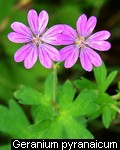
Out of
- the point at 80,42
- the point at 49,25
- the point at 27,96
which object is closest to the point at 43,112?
the point at 27,96

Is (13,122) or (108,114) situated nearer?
(108,114)

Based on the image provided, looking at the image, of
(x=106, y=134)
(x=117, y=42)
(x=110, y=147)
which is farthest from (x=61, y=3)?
(x=110, y=147)

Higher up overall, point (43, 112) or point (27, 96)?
point (27, 96)

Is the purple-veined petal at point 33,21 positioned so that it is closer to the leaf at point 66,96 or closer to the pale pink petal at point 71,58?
the pale pink petal at point 71,58

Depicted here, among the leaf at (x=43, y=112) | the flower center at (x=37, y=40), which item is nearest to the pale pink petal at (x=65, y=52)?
the flower center at (x=37, y=40)

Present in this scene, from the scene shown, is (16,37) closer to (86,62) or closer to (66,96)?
(86,62)

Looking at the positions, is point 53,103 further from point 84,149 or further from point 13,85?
point 13,85

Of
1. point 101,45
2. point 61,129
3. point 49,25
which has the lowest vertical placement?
point 61,129
